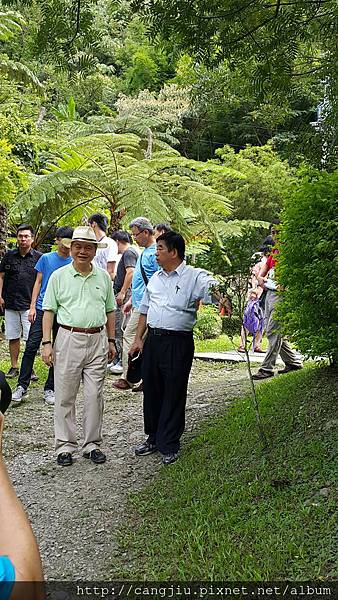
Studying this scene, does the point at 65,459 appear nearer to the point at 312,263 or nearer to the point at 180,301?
the point at 180,301

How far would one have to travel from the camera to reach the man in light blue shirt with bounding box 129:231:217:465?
5418mm

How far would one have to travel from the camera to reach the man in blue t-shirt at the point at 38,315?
7.49 metres

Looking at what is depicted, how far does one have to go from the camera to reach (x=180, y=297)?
5.41m

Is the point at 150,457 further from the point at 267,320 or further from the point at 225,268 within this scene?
the point at 267,320

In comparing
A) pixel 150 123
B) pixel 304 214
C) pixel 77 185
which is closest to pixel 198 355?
pixel 77 185

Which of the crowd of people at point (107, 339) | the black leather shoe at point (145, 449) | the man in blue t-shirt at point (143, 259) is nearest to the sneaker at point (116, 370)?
the man in blue t-shirt at point (143, 259)

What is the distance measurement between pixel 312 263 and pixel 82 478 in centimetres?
251

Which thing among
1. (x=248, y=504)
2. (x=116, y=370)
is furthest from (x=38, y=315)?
(x=248, y=504)

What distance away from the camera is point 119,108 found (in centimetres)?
2491

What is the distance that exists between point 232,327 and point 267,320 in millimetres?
2195

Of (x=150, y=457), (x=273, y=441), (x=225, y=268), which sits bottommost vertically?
(x=150, y=457)

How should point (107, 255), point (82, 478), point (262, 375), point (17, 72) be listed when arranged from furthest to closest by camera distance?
1. point (17, 72)
2. point (107, 255)
3. point (262, 375)
4. point (82, 478)

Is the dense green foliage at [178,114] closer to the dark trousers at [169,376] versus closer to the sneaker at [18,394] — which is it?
the dark trousers at [169,376]

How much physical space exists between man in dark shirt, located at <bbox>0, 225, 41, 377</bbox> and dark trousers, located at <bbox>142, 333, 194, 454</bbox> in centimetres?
315
